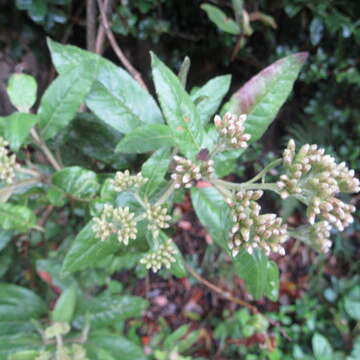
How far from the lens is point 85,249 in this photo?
126 centimetres

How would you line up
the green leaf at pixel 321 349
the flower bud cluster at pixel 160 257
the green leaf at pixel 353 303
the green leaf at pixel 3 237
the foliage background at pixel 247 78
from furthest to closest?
the green leaf at pixel 353 303 → the green leaf at pixel 321 349 → the foliage background at pixel 247 78 → the green leaf at pixel 3 237 → the flower bud cluster at pixel 160 257

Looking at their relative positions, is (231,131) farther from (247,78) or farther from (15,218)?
(247,78)

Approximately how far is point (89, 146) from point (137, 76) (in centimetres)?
38

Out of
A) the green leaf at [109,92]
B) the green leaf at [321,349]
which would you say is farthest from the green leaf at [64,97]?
the green leaf at [321,349]

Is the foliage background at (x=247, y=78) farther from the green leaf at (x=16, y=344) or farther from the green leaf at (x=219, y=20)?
the green leaf at (x=16, y=344)

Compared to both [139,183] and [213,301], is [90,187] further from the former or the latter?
[213,301]

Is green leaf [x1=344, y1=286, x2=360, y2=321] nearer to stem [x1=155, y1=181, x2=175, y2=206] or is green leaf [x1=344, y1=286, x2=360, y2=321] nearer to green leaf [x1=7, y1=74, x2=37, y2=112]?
stem [x1=155, y1=181, x2=175, y2=206]

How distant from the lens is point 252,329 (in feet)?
9.48

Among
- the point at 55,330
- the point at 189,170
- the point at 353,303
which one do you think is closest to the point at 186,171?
the point at 189,170

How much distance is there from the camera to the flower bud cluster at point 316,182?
1131 millimetres

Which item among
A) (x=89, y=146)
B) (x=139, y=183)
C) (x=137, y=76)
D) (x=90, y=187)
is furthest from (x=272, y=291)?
(x=137, y=76)

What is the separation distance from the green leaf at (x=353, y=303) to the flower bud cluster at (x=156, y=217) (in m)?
2.30

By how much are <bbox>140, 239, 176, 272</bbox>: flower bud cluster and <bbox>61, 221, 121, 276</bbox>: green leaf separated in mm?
128

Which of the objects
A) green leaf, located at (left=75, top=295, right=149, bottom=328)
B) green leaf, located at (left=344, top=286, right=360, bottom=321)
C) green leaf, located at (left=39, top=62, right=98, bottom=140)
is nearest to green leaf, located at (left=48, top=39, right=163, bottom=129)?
green leaf, located at (left=39, top=62, right=98, bottom=140)
